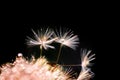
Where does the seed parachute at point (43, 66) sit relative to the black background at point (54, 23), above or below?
below

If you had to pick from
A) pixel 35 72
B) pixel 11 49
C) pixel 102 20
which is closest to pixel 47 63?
pixel 35 72

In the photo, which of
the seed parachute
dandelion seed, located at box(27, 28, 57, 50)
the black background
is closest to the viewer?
the seed parachute

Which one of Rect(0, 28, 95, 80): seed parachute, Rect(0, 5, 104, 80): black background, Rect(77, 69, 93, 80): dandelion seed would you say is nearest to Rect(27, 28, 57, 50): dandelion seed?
Rect(0, 28, 95, 80): seed parachute

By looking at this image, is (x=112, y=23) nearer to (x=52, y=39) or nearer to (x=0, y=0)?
(x=52, y=39)

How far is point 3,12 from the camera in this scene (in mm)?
4855

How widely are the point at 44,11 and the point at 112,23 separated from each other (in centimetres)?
97

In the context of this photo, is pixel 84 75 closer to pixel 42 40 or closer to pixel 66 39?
pixel 66 39

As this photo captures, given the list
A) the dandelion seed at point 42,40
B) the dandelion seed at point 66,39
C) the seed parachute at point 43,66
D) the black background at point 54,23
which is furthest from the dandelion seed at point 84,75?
the black background at point 54,23

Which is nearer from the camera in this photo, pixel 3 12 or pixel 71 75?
pixel 71 75

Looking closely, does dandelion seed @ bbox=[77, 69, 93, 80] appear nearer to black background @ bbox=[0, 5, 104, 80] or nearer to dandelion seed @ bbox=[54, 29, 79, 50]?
dandelion seed @ bbox=[54, 29, 79, 50]

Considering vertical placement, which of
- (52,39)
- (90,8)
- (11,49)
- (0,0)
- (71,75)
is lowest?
(71,75)

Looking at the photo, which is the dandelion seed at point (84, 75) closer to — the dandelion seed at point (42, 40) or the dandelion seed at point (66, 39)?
the dandelion seed at point (66, 39)

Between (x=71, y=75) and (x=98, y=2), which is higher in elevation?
(x=98, y=2)

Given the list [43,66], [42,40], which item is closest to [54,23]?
[42,40]
